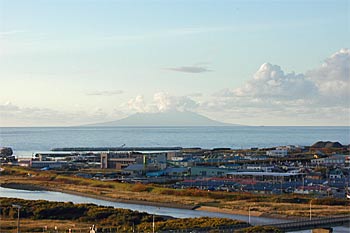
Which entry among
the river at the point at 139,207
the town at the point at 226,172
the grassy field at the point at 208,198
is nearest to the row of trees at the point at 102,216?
the river at the point at 139,207

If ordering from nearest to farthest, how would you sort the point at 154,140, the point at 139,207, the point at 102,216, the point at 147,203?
the point at 102,216
the point at 139,207
the point at 147,203
the point at 154,140

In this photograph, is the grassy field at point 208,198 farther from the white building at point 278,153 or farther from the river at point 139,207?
the white building at point 278,153

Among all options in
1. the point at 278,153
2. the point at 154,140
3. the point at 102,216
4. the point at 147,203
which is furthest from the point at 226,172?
the point at 154,140

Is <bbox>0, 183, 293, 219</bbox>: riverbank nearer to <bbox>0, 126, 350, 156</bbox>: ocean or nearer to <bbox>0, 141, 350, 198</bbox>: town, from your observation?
<bbox>0, 141, 350, 198</bbox>: town

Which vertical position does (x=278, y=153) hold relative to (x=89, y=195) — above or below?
above

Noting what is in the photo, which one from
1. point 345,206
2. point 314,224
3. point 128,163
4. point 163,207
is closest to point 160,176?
point 128,163

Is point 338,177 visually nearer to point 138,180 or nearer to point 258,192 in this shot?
point 258,192

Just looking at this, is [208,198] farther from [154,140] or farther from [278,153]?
[154,140]

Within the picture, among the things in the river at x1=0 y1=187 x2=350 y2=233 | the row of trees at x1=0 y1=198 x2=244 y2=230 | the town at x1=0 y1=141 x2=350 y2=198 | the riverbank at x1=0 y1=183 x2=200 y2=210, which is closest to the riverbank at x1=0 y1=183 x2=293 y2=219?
the riverbank at x1=0 y1=183 x2=200 y2=210
